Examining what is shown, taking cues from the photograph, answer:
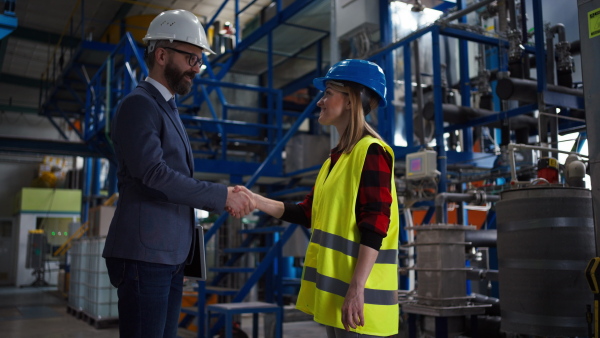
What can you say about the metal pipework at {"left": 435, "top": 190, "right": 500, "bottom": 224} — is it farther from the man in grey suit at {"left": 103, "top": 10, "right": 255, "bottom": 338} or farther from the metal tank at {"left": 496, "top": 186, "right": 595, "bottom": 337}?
the man in grey suit at {"left": 103, "top": 10, "right": 255, "bottom": 338}

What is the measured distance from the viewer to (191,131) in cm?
987

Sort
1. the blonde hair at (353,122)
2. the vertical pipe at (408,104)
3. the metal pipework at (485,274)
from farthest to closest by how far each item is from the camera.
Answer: the vertical pipe at (408,104) < the metal pipework at (485,274) < the blonde hair at (353,122)

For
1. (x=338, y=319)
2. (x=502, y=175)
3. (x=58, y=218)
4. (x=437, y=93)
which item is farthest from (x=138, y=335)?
(x=58, y=218)

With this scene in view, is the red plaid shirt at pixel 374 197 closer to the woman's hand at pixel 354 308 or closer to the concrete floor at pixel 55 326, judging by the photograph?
the woman's hand at pixel 354 308

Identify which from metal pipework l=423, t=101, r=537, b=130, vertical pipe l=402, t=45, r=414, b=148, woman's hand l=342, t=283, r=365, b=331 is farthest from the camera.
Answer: vertical pipe l=402, t=45, r=414, b=148

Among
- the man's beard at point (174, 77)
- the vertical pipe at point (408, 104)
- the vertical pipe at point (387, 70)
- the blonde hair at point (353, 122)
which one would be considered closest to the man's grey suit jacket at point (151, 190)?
the man's beard at point (174, 77)

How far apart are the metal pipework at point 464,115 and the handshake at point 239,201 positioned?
3.87 m

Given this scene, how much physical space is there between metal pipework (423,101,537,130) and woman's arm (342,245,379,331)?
418 cm

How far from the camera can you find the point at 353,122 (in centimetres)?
218

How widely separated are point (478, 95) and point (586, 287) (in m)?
3.88

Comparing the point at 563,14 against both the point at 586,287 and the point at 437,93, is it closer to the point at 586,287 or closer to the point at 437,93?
the point at 437,93

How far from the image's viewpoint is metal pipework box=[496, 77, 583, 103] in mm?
5133

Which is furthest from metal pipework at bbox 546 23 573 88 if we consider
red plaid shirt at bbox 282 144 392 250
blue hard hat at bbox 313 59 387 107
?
red plaid shirt at bbox 282 144 392 250

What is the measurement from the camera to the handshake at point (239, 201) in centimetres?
232
